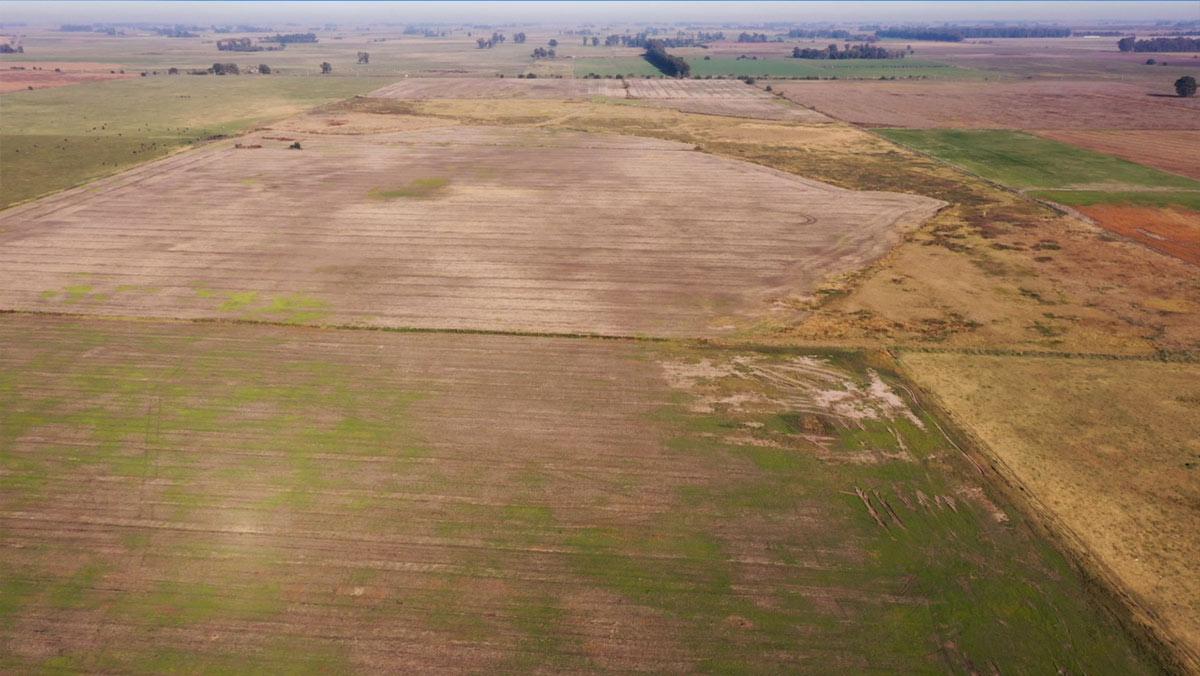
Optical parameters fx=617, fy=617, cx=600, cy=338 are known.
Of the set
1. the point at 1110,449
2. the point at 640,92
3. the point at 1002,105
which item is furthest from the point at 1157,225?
the point at 640,92

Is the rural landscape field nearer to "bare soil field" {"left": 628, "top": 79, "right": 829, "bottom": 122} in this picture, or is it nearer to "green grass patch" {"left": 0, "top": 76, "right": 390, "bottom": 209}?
"green grass patch" {"left": 0, "top": 76, "right": 390, "bottom": 209}

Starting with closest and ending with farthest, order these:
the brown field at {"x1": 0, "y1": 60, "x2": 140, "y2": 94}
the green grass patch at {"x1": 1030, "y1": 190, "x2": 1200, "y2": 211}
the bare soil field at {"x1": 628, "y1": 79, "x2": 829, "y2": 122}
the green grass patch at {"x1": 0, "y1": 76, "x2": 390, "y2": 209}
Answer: the green grass patch at {"x1": 1030, "y1": 190, "x2": 1200, "y2": 211} → the green grass patch at {"x1": 0, "y1": 76, "x2": 390, "y2": 209} → the bare soil field at {"x1": 628, "y1": 79, "x2": 829, "y2": 122} → the brown field at {"x1": 0, "y1": 60, "x2": 140, "y2": 94}

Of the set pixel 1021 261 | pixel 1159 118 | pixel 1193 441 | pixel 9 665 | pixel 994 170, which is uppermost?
pixel 1159 118

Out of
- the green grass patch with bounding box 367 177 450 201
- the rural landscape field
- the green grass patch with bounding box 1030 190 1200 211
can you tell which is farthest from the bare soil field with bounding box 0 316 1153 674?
the green grass patch with bounding box 1030 190 1200 211

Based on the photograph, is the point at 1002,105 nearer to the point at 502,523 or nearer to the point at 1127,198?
the point at 1127,198

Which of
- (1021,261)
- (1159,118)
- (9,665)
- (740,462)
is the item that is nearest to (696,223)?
(1021,261)

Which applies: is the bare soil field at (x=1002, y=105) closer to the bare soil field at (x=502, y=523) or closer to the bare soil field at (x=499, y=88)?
the bare soil field at (x=499, y=88)

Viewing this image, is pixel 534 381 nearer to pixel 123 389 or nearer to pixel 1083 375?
pixel 123 389

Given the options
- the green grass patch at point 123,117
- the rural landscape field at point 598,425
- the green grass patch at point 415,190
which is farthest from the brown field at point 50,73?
the green grass patch at point 415,190
